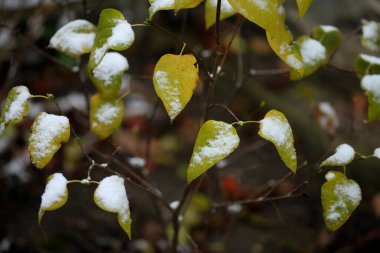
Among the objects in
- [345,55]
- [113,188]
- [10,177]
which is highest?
[113,188]

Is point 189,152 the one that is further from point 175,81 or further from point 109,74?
point 175,81

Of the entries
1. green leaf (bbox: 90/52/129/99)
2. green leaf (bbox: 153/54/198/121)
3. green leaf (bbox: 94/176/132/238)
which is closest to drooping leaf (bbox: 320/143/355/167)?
green leaf (bbox: 153/54/198/121)

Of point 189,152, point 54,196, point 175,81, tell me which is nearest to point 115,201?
point 54,196

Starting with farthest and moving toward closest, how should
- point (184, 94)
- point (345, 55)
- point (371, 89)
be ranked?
1. point (345, 55)
2. point (371, 89)
3. point (184, 94)

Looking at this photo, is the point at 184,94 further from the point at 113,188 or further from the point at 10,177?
the point at 10,177

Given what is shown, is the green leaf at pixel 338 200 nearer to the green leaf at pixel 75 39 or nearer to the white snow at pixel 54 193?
the white snow at pixel 54 193

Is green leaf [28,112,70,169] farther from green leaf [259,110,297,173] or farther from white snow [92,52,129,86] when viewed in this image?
green leaf [259,110,297,173]

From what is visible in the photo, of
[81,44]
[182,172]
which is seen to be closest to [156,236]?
[182,172]
